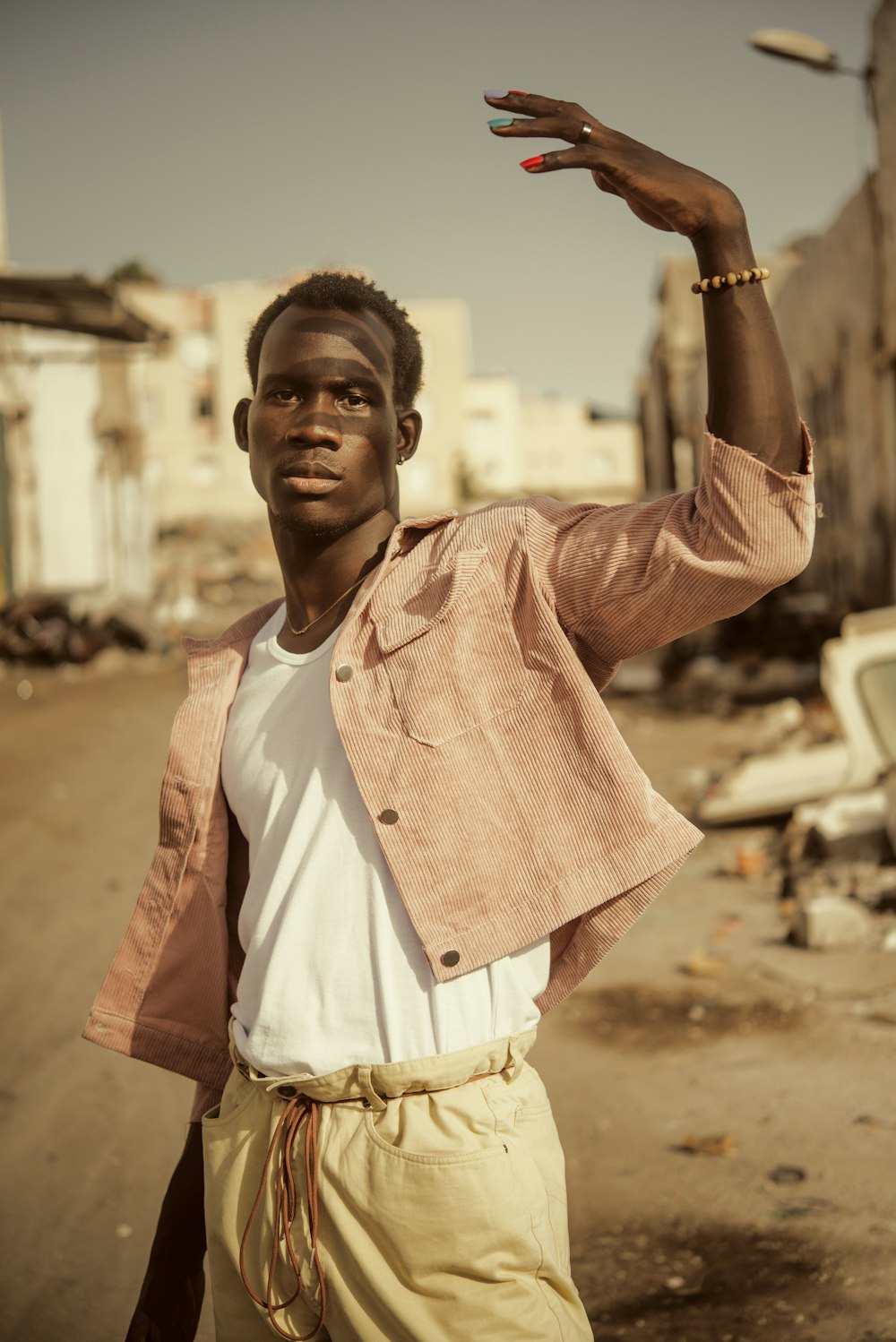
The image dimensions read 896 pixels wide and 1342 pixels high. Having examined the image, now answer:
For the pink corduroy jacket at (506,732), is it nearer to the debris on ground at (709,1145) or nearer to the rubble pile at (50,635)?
the debris on ground at (709,1145)

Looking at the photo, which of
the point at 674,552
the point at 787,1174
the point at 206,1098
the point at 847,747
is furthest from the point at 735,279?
the point at 847,747

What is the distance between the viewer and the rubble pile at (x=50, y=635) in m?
13.7

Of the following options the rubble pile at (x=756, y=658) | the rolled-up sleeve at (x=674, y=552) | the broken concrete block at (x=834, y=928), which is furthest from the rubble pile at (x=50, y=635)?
the rolled-up sleeve at (x=674, y=552)

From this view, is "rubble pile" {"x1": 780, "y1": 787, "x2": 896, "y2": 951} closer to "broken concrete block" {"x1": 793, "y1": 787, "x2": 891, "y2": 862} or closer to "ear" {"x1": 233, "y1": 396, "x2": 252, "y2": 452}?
"broken concrete block" {"x1": 793, "y1": 787, "x2": 891, "y2": 862}

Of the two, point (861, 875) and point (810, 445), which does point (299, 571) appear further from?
point (861, 875)

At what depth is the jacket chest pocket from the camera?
1559 mm

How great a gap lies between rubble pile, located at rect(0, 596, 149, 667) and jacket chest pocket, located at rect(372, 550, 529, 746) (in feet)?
41.7

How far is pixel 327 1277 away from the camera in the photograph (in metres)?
1.57

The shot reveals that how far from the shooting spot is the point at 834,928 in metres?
5.17

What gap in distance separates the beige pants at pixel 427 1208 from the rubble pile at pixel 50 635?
12.7 meters

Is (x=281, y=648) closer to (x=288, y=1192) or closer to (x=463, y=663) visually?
(x=463, y=663)

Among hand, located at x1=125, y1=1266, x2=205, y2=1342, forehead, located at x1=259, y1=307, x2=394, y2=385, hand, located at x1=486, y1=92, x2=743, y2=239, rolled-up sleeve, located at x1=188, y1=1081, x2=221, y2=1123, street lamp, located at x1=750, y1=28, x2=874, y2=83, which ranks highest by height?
street lamp, located at x1=750, y1=28, x2=874, y2=83

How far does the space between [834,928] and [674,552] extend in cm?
413

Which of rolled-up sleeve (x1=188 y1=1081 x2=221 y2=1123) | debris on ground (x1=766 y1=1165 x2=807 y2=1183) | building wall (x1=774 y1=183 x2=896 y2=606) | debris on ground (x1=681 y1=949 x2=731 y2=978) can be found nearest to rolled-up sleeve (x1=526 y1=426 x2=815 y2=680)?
rolled-up sleeve (x1=188 y1=1081 x2=221 y2=1123)
